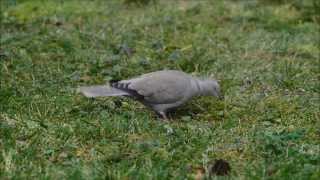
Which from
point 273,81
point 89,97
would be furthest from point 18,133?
point 273,81

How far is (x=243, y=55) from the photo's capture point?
9336 mm

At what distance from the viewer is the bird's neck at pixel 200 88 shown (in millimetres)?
6973

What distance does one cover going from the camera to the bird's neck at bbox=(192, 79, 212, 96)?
697 centimetres

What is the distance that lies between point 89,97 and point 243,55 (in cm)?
283

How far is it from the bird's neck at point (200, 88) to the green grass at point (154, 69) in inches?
7.3

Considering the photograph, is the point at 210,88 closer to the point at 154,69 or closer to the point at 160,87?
the point at 160,87

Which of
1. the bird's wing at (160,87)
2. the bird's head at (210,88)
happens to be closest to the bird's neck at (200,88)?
the bird's head at (210,88)

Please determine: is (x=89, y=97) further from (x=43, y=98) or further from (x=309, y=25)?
(x=309, y=25)

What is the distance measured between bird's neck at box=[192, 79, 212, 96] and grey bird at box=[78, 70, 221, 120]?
22 mm

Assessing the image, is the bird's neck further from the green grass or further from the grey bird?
the green grass

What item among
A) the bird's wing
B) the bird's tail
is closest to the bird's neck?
the bird's wing

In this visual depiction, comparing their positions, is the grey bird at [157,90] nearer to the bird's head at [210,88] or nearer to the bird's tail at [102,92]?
the bird's tail at [102,92]

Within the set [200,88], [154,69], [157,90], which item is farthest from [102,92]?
[154,69]

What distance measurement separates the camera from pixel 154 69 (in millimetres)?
8602
